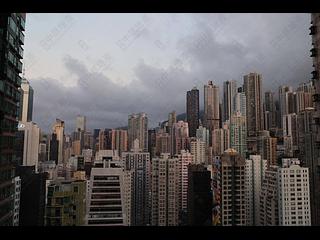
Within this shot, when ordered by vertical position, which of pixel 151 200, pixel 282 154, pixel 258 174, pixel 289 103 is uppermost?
pixel 289 103

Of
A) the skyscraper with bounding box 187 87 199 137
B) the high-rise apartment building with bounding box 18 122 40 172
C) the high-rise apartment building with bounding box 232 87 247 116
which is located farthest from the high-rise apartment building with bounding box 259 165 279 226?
the high-rise apartment building with bounding box 18 122 40 172

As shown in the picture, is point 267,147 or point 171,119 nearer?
point 171,119

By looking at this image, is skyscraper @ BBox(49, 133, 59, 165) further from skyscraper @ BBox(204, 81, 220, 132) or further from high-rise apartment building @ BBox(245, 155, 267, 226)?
high-rise apartment building @ BBox(245, 155, 267, 226)

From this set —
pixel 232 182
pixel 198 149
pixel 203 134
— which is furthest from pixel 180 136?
pixel 232 182

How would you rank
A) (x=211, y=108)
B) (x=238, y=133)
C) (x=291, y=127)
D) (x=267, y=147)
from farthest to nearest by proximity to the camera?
1. (x=238, y=133)
2. (x=267, y=147)
3. (x=211, y=108)
4. (x=291, y=127)

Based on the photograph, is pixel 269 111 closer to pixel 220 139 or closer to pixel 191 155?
pixel 220 139

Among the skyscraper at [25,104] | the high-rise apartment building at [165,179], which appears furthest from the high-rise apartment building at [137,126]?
the high-rise apartment building at [165,179]
